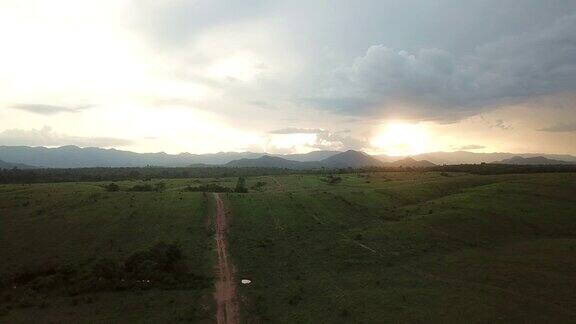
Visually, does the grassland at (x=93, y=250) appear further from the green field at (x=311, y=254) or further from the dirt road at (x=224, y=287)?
the dirt road at (x=224, y=287)

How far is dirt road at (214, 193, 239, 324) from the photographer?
32037 millimetres

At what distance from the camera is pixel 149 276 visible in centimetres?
4112

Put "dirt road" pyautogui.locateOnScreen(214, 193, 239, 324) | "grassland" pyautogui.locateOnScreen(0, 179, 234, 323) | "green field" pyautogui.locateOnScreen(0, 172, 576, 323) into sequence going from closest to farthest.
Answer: "dirt road" pyautogui.locateOnScreen(214, 193, 239, 324) → "green field" pyautogui.locateOnScreen(0, 172, 576, 323) → "grassland" pyautogui.locateOnScreen(0, 179, 234, 323)

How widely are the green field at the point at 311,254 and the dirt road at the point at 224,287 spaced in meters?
0.85

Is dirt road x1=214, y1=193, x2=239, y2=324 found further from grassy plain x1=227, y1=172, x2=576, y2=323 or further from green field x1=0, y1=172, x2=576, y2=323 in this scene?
grassy plain x1=227, y1=172, x2=576, y2=323

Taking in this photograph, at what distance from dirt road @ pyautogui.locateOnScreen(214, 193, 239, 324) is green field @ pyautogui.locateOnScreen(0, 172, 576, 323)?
0.85m

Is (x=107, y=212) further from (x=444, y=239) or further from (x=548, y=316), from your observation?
(x=548, y=316)

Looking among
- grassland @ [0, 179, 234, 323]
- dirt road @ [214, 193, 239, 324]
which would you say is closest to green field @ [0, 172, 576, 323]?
grassland @ [0, 179, 234, 323]

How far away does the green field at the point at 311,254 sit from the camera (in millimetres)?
32938

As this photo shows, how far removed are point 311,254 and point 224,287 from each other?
13.4 m

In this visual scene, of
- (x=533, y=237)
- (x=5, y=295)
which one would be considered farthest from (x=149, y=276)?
(x=533, y=237)

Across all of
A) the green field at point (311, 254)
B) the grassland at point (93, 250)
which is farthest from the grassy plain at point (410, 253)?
the grassland at point (93, 250)

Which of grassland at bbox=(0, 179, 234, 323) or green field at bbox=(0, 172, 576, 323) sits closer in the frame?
green field at bbox=(0, 172, 576, 323)

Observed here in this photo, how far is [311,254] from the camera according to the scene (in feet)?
158
